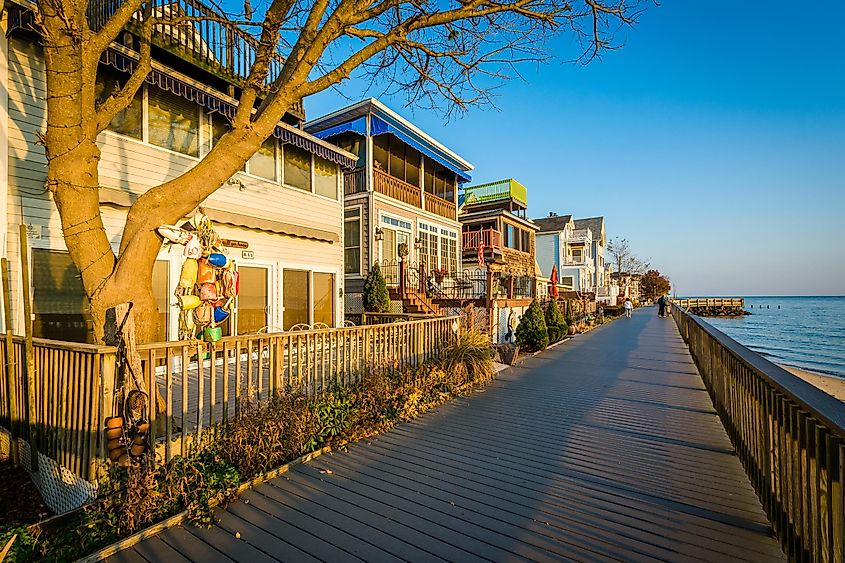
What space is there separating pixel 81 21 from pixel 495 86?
5.75m

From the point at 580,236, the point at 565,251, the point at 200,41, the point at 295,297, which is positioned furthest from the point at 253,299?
the point at 580,236

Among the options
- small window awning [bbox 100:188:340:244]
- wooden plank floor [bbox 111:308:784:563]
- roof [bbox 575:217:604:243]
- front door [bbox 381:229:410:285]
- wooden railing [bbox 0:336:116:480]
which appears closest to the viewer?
wooden plank floor [bbox 111:308:784:563]

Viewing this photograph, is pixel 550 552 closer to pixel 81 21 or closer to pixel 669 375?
pixel 81 21

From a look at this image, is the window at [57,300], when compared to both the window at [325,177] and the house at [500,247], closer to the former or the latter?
the window at [325,177]

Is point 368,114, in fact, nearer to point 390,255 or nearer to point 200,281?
point 390,255

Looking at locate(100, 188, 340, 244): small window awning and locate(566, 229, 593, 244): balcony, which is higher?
locate(566, 229, 593, 244): balcony

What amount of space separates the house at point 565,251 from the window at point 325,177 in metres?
30.9

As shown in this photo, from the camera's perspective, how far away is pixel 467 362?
7336 mm

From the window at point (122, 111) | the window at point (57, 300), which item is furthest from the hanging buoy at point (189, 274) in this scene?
the window at point (122, 111)

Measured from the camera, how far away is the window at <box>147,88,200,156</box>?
720cm

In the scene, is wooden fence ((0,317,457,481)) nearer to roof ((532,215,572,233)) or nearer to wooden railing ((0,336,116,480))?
wooden railing ((0,336,116,480))

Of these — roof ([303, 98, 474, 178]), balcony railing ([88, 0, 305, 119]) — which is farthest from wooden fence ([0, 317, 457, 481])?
roof ([303, 98, 474, 178])

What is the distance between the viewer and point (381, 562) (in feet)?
8.21

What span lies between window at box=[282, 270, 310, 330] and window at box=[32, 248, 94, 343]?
381cm
